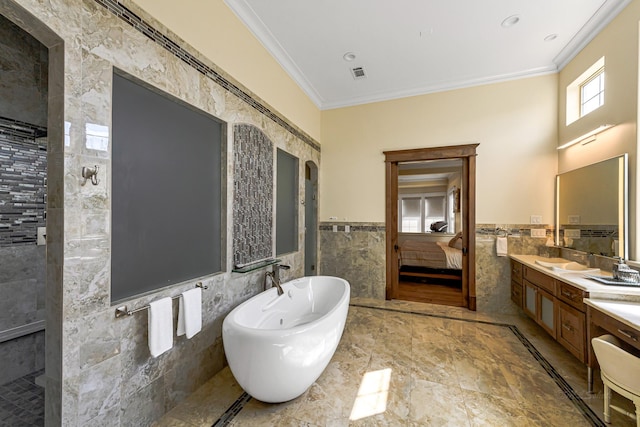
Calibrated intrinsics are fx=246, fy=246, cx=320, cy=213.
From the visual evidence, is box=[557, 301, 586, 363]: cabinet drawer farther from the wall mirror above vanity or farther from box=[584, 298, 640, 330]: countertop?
the wall mirror above vanity

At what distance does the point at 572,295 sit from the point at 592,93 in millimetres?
2354

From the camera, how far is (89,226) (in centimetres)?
126

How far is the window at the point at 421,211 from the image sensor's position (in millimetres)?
7652

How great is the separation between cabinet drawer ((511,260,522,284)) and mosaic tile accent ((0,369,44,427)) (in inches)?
182

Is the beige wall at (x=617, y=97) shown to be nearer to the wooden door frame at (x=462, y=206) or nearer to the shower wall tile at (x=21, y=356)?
the wooden door frame at (x=462, y=206)

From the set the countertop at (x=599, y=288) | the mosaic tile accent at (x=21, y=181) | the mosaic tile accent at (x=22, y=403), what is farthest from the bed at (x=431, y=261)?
the mosaic tile accent at (x=21, y=181)

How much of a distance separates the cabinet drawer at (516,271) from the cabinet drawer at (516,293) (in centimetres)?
5

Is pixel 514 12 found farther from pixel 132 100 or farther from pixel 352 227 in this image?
pixel 132 100

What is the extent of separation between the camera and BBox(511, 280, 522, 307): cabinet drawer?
305 cm

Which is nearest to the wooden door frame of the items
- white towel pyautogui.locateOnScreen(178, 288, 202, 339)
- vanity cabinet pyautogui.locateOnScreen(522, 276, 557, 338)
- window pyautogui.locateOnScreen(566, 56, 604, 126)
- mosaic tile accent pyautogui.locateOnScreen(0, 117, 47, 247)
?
vanity cabinet pyautogui.locateOnScreen(522, 276, 557, 338)

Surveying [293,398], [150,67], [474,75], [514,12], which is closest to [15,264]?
[150,67]

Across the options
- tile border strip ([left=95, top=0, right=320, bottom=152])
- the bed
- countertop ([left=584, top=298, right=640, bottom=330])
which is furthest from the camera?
the bed

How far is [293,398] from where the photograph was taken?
5.70ft

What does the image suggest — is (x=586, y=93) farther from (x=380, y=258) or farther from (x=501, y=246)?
(x=380, y=258)
